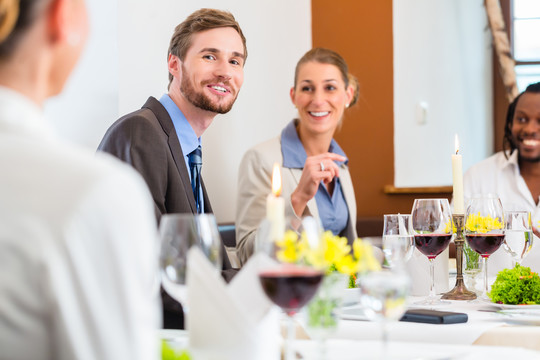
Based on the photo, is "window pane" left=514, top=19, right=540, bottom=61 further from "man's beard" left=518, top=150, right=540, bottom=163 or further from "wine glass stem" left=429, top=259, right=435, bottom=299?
"wine glass stem" left=429, top=259, right=435, bottom=299

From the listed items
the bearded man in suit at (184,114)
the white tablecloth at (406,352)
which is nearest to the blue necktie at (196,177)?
the bearded man in suit at (184,114)

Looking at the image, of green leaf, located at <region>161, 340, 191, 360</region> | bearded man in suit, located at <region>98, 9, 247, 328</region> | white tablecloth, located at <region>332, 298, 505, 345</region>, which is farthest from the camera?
bearded man in suit, located at <region>98, 9, 247, 328</region>

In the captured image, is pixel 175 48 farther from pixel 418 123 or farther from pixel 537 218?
pixel 418 123

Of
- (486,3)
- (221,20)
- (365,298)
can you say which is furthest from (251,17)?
(365,298)

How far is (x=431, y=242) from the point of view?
186cm

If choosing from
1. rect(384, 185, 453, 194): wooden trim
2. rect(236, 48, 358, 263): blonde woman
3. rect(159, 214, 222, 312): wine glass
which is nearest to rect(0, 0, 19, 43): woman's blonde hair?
rect(159, 214, 222, 312): wine glass

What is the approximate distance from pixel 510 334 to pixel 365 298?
56cm

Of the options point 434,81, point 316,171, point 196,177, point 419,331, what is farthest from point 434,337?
point 434,81

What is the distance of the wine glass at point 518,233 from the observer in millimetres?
1973

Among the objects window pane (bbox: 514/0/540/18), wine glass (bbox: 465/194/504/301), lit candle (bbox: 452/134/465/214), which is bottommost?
wine glass (bbox: 465/194/504/301)

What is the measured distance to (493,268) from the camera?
2.25 meters

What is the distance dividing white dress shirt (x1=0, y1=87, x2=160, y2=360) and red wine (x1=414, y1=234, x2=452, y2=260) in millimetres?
1229

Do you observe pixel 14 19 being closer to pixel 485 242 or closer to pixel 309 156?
pixel 485 242

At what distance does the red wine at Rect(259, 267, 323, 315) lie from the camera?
3.14 feet
